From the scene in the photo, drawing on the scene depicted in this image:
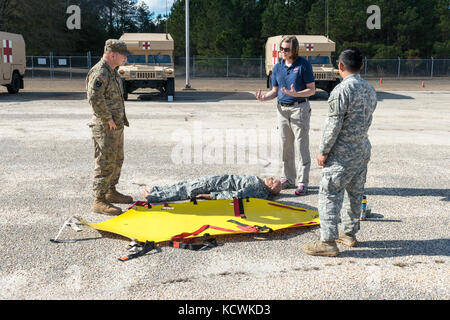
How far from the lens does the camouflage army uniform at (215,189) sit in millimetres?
5625

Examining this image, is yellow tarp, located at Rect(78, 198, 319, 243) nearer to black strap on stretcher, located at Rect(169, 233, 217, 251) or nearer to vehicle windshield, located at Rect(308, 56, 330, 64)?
black strap on stretcher, located at Rect(169, 233, 217, 251)

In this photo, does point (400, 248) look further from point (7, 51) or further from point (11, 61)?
point (11, 61)

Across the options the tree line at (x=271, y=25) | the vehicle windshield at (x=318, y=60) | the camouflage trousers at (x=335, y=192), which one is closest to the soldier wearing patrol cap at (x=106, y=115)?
the camouflage trousers at (x=335, y=192)

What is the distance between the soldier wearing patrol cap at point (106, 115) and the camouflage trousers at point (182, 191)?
53 cm

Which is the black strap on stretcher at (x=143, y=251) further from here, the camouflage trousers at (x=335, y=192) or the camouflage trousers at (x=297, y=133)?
the camouflage trousers at (x=297, y=133)

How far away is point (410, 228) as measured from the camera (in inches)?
193

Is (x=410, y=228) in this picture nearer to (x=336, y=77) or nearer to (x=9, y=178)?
(x=9, y=178)

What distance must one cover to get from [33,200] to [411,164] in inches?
226

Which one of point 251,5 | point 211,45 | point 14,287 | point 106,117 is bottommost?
point 14,287

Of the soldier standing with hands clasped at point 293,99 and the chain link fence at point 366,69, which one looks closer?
the soldier standing with hands clasped at point 293,99

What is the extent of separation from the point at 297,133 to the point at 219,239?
206cm

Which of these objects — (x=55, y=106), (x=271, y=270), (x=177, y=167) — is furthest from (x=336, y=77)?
(x=271, y=270)

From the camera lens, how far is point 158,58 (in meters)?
18.6

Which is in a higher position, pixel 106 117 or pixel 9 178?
pixel 106 117
